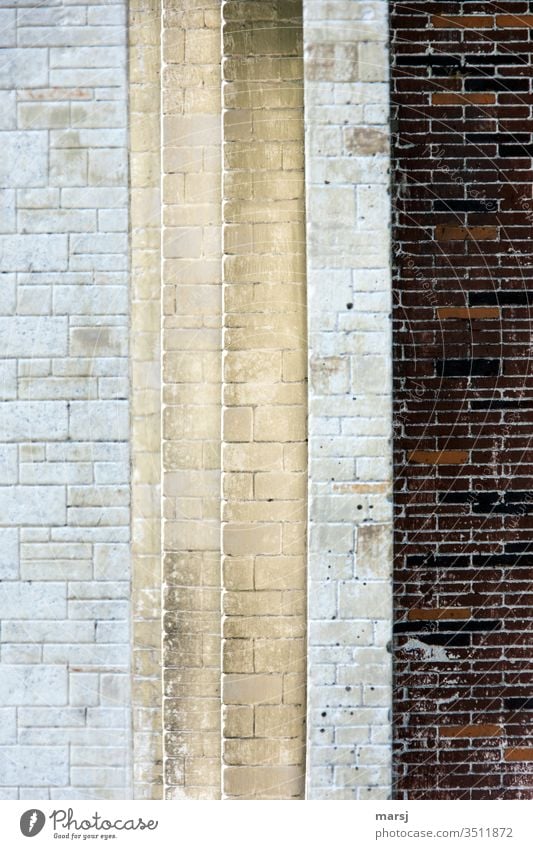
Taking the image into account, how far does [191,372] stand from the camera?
118 inches

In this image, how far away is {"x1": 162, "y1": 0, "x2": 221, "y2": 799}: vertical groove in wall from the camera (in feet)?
9.71

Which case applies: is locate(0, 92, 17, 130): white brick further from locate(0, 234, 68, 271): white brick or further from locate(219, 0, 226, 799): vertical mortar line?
locate(219, 0, 226, 799): vertical mortar line

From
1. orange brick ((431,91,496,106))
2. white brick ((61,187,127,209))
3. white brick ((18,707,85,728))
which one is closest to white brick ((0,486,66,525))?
white brick ((18,707,85,728))

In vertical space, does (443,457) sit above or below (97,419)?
below

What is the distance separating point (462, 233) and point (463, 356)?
50 centimetres

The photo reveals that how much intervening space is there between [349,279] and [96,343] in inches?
41.3

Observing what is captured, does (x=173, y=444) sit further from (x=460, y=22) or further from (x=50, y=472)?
(x=460, y=22)

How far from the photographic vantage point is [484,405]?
297 centimetres

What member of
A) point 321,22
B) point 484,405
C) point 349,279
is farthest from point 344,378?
point 321,22

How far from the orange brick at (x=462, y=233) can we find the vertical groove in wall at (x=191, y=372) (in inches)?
35.3

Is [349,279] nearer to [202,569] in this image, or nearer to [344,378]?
[344,378]
